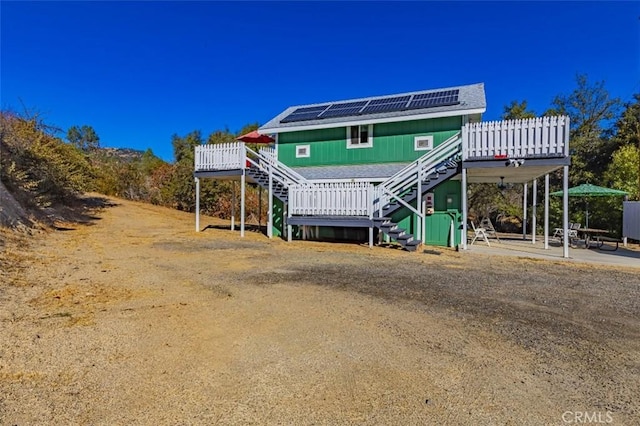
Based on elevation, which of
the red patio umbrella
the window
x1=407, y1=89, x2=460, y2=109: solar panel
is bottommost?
the window

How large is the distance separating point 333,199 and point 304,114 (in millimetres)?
5281

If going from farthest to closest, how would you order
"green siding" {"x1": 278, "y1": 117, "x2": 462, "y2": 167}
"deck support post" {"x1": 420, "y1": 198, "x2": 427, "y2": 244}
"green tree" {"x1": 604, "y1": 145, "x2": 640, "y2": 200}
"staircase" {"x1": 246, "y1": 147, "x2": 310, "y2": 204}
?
Answer: 1. "green tree" {"x1": 604, "y1": 145, "x2": 640, "y2": 200}
2. "staircase" {"x1": 246, "y1": 147, "x2": 310, "y2": 204}
3. "green siding" {"x1": 278, "y1": 117, "x2": 462, "y2": 167}
4. "deck support post" {"x1": 420, "y1": 198, "x2": 427, "y2": 244}

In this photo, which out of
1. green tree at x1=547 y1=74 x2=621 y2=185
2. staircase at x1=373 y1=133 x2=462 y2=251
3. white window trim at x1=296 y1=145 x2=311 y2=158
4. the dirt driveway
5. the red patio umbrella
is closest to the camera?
the dirt driveway

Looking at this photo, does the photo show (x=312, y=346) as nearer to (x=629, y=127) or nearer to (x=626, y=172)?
(x=626, y=172)

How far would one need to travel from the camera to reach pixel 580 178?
62.0ft

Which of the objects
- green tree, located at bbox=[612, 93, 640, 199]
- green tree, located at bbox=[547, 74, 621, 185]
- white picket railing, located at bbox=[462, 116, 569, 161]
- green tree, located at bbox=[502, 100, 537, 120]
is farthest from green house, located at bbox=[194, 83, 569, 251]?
green tree, located at bbox=[502, 100, 537, 120]

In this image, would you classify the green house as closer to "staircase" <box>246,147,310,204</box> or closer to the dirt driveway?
"staircase" <box>246,147,310,204</box>

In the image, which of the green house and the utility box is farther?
the utility box

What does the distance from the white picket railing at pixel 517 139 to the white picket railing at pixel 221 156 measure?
308 inches

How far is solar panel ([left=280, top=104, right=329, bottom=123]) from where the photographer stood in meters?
14.7

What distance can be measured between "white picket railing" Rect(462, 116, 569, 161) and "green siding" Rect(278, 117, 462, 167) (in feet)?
7.06

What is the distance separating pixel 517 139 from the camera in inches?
383

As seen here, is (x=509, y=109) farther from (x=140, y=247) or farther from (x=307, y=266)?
(x=140, y=247)

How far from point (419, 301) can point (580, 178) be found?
1877cm
